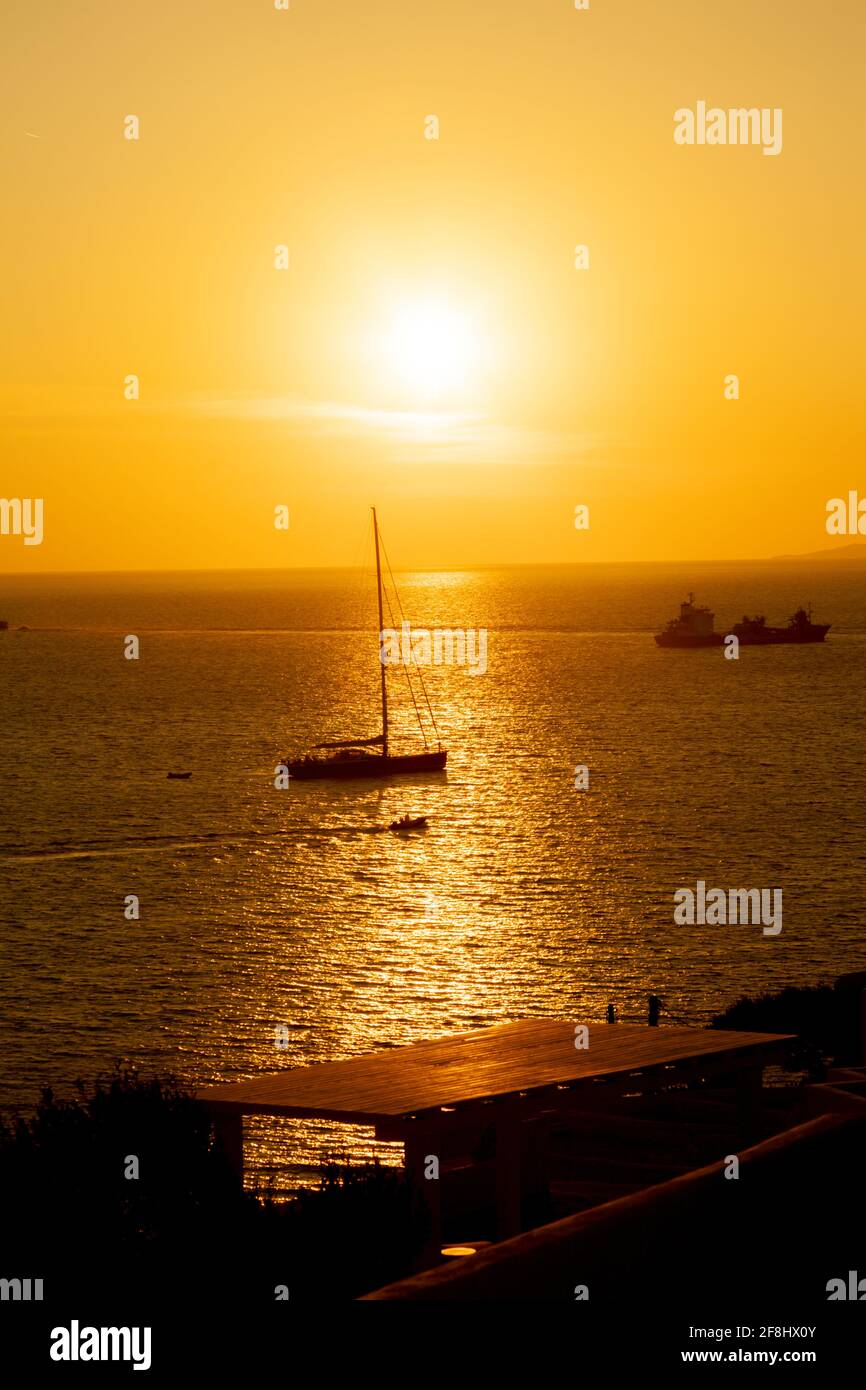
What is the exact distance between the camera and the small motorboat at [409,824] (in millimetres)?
94938

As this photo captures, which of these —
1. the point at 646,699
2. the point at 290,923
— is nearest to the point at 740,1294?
the point at 290,923

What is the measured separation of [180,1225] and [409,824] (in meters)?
80.7

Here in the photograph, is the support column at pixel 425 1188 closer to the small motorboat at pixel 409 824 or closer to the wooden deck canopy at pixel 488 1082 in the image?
the wooden deck canopy at pixel 488 1082

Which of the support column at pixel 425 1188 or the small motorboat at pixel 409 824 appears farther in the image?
the small motorboat at pixel 409 824

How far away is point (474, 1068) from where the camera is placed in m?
16.1

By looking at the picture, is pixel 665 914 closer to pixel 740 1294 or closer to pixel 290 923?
pixel 290 923

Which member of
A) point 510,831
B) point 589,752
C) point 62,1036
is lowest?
point 62,1036

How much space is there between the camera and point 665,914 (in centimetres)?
7100

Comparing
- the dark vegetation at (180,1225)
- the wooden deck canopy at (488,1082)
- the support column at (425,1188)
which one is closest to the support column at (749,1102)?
the wooden deck canopy at (488,1082)

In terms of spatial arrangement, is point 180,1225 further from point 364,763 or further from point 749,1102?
point 364,763

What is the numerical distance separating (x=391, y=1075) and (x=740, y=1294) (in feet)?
36.9

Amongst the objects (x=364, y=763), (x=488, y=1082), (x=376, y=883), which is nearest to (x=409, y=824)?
(x=376, y=883)

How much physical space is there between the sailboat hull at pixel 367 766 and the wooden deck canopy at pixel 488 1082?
318 feet

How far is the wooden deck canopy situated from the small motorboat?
76.6 m
